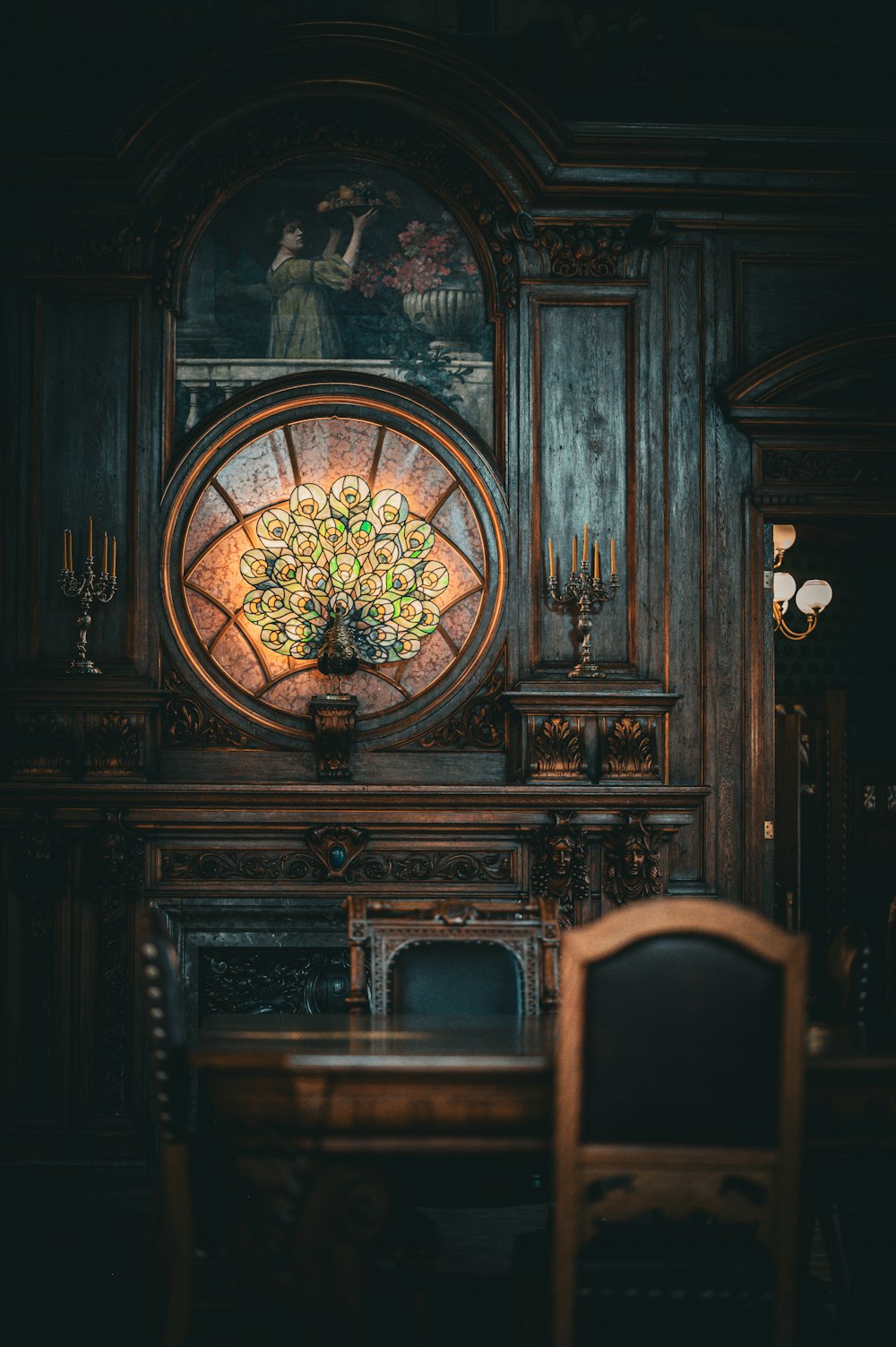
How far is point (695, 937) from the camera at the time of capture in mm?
2279

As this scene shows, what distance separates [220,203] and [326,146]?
1.62 ft

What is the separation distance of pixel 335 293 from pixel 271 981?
2.77 meters

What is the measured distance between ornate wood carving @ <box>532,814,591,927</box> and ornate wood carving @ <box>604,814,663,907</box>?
10 cm

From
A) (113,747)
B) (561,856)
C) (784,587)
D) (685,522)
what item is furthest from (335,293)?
(784,587)

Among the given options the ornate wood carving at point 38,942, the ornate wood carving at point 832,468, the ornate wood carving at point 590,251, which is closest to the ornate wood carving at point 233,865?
the ornate wood carving at point 38,942

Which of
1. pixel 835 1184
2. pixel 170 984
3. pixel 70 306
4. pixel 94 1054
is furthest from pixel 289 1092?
pixel 70 306

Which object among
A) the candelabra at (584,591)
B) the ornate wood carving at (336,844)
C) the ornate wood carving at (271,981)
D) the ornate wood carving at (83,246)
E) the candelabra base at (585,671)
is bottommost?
the ornate wood carving at (271,981)

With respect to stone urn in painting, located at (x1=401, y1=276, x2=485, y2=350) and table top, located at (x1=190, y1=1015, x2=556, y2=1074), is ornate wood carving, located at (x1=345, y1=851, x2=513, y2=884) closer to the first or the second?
table top, located at (x1=190, y1=1015, x2=556, y2=1074)

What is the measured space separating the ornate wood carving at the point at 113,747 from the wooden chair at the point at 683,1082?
312 centimetres

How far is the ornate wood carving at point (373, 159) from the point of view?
5297 millimetres

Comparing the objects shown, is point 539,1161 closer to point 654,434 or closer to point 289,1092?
point 289,1092

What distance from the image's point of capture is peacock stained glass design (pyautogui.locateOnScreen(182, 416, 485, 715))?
5266 millimetres

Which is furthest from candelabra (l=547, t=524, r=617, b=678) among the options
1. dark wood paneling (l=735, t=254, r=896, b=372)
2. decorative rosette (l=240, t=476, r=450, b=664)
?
dark wood paneling (l=735, t=254, r=896, b=372)

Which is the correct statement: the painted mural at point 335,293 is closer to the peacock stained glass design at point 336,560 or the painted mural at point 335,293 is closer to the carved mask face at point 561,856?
the peacock stained glass design at point 336,560
